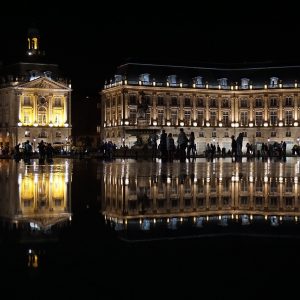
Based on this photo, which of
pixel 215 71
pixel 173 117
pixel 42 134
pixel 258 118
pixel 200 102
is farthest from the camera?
pixel 215 71

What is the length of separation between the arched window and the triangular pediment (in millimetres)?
3174

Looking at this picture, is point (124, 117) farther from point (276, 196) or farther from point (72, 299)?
point (72, 299)

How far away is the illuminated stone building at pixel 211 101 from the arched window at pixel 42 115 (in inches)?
387

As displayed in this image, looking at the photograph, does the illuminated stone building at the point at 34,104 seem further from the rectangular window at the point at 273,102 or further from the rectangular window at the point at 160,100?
the rectangular window at the point at 273,102

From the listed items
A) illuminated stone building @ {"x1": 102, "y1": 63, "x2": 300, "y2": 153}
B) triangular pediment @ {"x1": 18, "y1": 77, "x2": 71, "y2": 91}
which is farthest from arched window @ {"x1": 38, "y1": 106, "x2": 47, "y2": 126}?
illuminated stone building @ {"x1": 102, "y1": 63, "x2": 300, "y2": 153}

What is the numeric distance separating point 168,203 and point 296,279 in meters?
5.02

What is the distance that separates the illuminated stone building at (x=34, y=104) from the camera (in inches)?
3605

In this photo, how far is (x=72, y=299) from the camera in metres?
3.60

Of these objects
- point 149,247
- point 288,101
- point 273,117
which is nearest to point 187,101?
point 273,117

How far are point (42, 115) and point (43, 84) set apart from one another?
4.55 meters

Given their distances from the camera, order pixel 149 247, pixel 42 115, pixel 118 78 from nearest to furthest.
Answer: pixel 149 247 < pixel 42 115 < pixel 118 78

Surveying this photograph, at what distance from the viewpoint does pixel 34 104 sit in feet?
306

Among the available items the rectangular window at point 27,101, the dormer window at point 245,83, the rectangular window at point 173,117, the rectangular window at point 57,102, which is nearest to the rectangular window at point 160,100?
the rectangular window at point 173,117

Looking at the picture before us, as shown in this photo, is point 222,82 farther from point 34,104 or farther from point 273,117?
point 34,104
